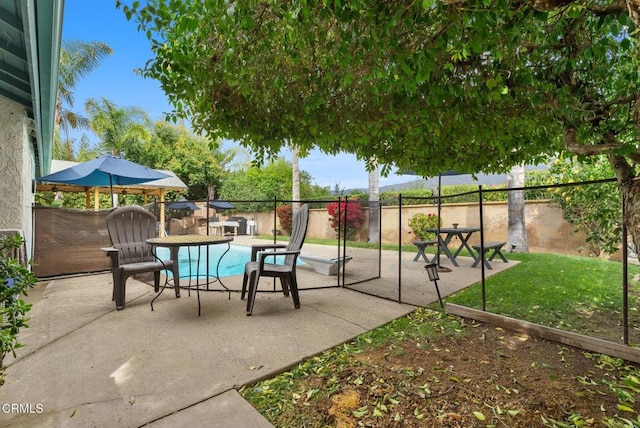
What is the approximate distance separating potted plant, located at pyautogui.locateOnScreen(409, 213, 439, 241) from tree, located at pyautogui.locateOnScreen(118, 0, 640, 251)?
A: 5405 mm

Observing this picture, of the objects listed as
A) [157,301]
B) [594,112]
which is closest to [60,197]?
[157,301]

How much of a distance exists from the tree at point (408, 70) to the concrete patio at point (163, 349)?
1.98 meters

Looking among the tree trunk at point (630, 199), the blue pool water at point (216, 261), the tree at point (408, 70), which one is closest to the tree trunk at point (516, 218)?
the tree at point (408, 70)

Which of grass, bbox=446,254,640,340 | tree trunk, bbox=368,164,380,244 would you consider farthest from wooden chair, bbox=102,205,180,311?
tree trunk, bbox=368,164,380,244

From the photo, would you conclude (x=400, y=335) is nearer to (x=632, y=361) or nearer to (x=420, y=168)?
(x=632, y=361)

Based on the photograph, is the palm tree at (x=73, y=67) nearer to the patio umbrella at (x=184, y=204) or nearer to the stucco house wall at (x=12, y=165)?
the patio umbrella at (x=184, y=204)

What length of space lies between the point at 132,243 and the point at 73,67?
681 inches

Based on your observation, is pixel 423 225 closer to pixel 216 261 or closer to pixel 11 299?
pixel 216 261

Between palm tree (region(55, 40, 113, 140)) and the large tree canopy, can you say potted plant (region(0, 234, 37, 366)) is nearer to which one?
the large tree canopy

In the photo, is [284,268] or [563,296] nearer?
[284,268]

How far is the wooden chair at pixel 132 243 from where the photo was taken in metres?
3.46

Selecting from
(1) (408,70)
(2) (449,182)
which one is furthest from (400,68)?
(2) (449,182)

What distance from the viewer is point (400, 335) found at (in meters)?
2.82

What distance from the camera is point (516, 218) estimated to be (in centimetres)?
762
